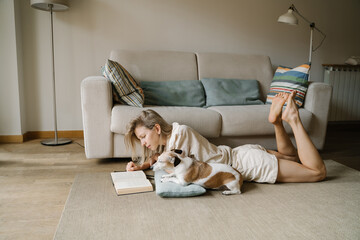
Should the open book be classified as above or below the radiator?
below

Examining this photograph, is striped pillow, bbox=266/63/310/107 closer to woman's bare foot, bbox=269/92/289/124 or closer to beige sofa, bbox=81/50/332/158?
beige sofa, bbox=81/50/332/158

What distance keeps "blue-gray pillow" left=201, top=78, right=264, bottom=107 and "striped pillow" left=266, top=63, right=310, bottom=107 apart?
6.3 inches

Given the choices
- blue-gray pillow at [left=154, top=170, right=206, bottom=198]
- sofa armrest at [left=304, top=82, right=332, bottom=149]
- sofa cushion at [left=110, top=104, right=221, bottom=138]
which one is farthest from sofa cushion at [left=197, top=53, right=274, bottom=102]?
blue-gray pillow at [left=154, top=170, right=206, bottom=198]

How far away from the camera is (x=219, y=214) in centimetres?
142

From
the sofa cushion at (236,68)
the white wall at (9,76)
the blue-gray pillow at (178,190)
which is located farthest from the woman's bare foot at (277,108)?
the white wall at (9,76)

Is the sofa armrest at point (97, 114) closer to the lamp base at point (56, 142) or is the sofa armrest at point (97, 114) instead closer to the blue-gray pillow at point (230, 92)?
the lamp base at point (56, 142)

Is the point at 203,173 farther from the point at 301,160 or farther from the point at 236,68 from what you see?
the point at 236,68

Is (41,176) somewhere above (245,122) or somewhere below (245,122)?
below

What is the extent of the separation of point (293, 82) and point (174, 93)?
1.05 m

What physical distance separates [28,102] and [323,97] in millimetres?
2790

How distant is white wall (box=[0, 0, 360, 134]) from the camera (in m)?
3.01

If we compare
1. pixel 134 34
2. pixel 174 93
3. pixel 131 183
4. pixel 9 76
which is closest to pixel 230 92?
pixel 174 93

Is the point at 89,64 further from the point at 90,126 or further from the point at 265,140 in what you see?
the point at 265,140

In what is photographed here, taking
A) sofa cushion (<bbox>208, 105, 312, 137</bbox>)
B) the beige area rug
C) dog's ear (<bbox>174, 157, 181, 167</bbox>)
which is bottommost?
the beige area rug
